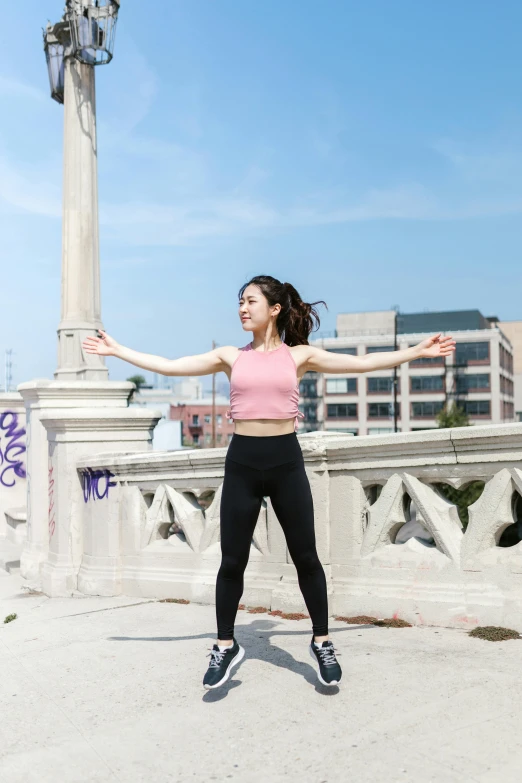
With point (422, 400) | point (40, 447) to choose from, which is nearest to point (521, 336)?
point (422, 400)

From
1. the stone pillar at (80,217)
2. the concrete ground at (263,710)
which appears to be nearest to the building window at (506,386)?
the stone pillar at (80,217)

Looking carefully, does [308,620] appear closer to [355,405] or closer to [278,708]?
[278,708]

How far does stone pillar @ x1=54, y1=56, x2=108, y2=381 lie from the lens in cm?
970

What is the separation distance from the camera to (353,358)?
379 centimetres

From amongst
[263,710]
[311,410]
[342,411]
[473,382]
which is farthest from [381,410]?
[263,710]

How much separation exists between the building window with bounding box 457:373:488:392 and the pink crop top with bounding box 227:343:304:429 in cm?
8214

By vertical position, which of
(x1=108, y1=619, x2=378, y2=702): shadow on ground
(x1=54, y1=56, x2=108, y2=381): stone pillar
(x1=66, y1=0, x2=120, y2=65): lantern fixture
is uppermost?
(x1=66, y1=0, x2=120, y2=65): lantern fixture

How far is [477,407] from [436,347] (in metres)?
83.7

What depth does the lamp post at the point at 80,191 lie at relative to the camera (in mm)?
9531

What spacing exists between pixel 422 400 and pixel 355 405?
7566 mm

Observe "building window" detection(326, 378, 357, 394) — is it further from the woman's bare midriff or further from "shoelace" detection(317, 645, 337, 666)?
"shoelace" detection(317, 645, 337, 666)

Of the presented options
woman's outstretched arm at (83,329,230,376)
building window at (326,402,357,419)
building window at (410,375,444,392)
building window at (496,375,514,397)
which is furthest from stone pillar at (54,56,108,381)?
building window at (496,375,514,397)

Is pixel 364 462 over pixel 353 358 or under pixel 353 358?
under

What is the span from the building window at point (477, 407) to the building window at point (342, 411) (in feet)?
39.1
